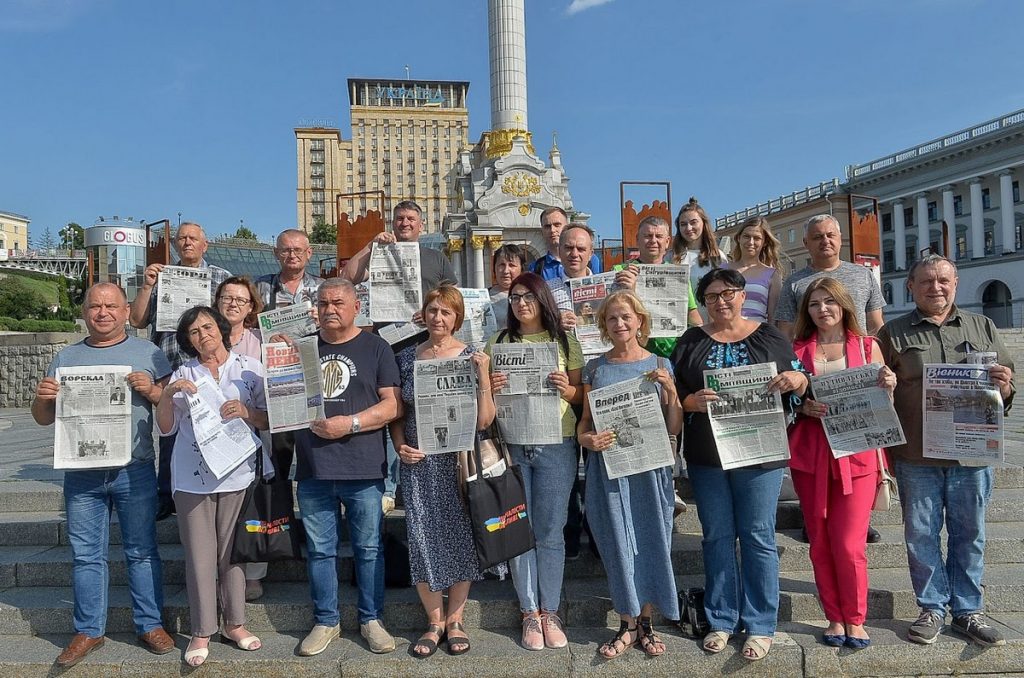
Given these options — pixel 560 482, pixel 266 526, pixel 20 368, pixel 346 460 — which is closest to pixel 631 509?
pixel 560 482

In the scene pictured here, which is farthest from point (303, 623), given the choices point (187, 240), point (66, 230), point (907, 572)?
point (66, 230)

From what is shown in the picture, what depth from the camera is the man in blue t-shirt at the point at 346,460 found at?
12.9 feet

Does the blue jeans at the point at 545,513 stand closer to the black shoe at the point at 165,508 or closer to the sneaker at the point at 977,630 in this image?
the sneaker at the point at 977,630

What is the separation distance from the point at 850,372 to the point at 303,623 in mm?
3684

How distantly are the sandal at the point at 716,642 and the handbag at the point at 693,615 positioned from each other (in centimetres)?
13

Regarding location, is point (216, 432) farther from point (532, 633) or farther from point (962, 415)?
point (962, 415)

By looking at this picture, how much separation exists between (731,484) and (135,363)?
3.56 meters

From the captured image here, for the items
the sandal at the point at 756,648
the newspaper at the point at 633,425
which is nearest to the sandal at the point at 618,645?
the sandal at the point at 756,648

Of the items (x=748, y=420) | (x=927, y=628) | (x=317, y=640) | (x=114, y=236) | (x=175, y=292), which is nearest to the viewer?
(x=748, y=420)

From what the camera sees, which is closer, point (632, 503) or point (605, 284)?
point (632, 503)

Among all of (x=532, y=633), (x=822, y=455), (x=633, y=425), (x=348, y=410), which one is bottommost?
(x=532, y=633)

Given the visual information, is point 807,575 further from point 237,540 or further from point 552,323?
point 237,540

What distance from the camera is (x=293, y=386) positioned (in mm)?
3922

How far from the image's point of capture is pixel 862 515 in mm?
3846
